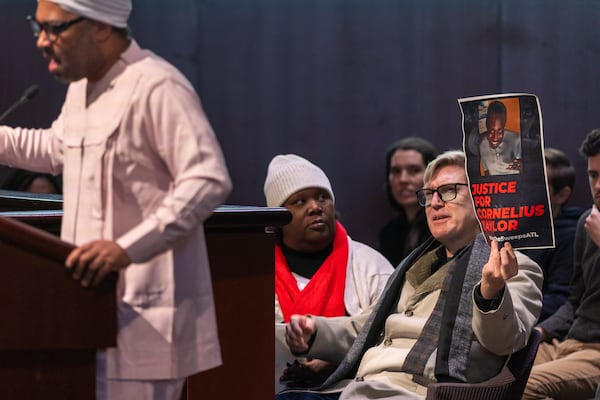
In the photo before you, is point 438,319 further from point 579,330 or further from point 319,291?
point 579,330

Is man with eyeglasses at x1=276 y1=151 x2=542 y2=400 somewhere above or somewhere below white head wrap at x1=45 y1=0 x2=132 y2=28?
below

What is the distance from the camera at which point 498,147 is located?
2.67 meters

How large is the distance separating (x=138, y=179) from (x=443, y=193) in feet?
5.71

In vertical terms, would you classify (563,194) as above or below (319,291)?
above

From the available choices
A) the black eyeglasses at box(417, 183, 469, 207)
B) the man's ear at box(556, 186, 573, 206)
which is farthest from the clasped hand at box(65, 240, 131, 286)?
the man's ear at box(556, 186, 573, 206)

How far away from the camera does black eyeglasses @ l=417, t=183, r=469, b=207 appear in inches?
138

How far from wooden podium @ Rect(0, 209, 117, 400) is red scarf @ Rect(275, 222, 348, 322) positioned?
2.26 m

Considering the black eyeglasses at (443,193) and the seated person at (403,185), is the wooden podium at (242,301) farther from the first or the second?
the seated person at (403,185)

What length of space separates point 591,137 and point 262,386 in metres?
1.91

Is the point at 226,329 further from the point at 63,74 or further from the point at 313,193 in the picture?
the point at 313,193

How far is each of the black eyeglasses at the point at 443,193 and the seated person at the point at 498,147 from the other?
2.52 feet

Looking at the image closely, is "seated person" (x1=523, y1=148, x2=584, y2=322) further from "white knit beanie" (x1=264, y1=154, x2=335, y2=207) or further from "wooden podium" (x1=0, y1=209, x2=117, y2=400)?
"wooden podium" (x1=0, y1=209, x2=117, y2=400)

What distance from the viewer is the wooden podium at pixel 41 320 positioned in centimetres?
190

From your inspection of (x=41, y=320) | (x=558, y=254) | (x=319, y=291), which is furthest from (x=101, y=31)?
(x=558, y=254)
